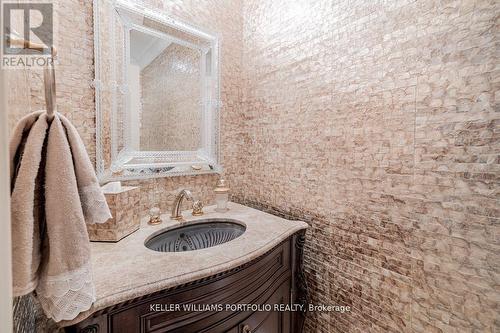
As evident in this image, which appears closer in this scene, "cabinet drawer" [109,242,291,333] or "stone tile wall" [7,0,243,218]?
"cabinet drawer" [109,242,291,333]

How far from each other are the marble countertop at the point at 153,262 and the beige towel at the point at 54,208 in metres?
0.12

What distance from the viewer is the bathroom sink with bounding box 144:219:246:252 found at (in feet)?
3.57

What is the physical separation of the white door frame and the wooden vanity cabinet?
361 millimetres

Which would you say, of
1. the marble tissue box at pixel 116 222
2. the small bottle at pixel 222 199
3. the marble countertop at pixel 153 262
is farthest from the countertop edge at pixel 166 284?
the small bottle at pixel 222 199

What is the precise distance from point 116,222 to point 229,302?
52cm

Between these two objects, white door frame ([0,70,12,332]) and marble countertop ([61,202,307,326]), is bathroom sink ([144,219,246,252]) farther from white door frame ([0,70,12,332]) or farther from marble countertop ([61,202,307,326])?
white door frame ([0,70,12,332])

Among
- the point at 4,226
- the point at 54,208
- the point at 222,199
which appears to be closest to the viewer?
the point at 4,226

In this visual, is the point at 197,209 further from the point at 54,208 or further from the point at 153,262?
the point at 54,208

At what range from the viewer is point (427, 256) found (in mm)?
826

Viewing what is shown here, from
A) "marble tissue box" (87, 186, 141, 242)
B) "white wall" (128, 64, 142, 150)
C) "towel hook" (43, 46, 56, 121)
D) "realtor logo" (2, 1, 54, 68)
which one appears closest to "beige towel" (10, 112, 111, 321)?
"towel hook" (43, 46, 56, 121)

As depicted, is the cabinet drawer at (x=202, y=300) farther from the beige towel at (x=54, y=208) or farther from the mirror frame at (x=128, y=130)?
the mirror frame at (x=128, y=130)

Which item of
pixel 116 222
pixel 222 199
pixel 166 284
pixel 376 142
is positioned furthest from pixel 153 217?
pixel 376 142

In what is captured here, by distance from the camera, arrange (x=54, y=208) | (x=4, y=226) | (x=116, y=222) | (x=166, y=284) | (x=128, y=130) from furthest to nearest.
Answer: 1. (x=128, y=130)
2. (x=116, y=222)
3. (x=166, y=284)
4. (x=54, y=208)
5. (x=4, y=226)

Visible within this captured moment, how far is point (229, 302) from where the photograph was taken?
80 centimetres
